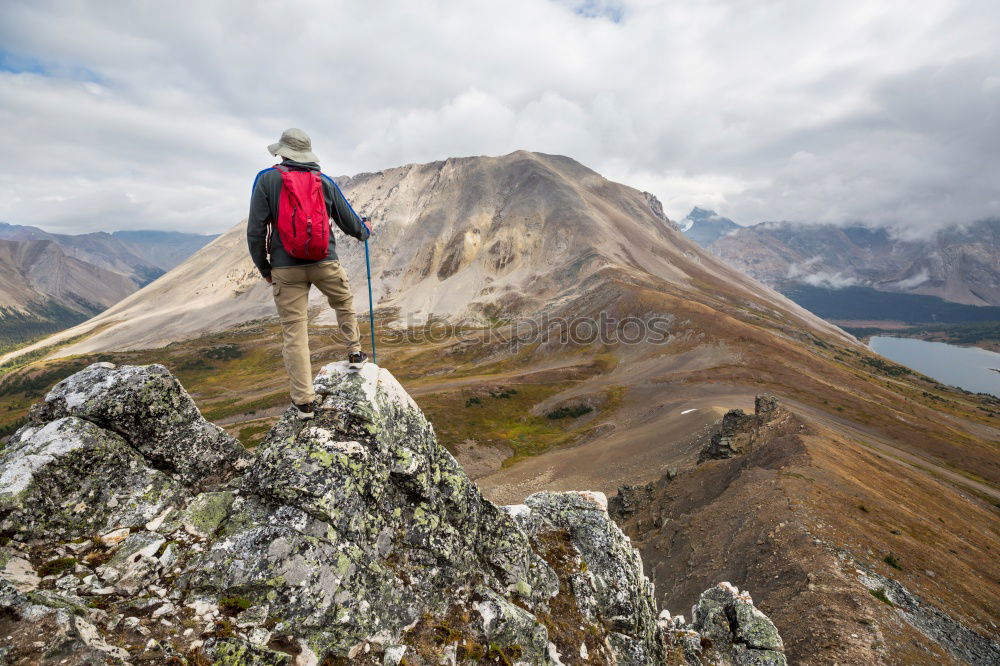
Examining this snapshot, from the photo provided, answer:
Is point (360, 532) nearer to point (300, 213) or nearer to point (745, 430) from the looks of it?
point (300, 213)

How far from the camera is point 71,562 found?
5.89 m

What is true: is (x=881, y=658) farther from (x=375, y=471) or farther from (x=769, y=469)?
(x=375, y=471)

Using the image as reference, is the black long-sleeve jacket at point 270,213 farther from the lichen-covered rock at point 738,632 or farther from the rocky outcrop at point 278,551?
the lichen-covered rock at point 738,632

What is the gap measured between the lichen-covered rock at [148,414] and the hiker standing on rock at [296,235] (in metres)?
2.34

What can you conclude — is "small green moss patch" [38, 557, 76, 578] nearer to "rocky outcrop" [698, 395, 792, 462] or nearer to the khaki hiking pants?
the khaki hiking pants

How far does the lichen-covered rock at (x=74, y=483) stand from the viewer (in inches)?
246

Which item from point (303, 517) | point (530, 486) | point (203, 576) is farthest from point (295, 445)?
point (530, 486)

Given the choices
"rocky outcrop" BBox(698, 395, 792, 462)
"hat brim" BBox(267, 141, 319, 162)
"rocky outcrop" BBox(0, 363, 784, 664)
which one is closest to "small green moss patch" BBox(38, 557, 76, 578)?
"rocky outcrop" BBox(0, 363, 784, 664)

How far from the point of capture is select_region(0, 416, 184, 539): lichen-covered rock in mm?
6238

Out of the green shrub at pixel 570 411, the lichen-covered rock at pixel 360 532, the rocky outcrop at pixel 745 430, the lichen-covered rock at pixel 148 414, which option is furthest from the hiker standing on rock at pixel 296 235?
the green shrub at pixel 570 411

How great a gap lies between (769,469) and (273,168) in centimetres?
3318

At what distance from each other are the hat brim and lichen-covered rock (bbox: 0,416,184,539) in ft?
18.7

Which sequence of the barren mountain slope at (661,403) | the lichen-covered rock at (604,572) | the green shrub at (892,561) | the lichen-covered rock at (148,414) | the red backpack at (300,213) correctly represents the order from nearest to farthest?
the red backpack at (300,213) → the lichen-covered rock at (148,414) → the lichen-covered rock at (604,572) → the green shrub at (892,561) → the barren mountain slope at (661,403)

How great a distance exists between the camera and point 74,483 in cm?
676
